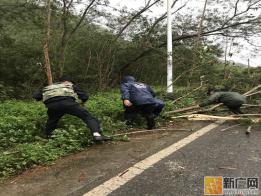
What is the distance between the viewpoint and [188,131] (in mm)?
7016

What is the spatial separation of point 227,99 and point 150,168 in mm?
4217

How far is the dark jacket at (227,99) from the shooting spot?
8.12 metres

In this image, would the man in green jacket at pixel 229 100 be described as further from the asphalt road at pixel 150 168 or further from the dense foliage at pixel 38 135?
the dense foliage at pixel 38 135

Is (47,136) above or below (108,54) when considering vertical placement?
below

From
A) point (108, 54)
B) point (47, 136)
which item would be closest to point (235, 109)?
point (47, 136)

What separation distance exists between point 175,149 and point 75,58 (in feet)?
32.9

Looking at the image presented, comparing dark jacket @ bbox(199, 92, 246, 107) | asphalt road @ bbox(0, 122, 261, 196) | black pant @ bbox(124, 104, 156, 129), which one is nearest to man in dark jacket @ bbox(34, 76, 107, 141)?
asphalt road @ bbox(0, 122, 261, 196)

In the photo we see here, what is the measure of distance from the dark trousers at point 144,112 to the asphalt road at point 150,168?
3.29ft

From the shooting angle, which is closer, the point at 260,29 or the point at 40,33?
the point at 40,33

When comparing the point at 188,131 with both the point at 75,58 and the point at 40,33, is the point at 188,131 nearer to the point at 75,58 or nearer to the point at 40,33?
the point at 40,33

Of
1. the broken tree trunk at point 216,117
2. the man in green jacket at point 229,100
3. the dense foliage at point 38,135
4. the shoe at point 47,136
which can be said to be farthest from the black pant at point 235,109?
the shoe at point 47,136

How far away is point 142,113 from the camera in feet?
24.5

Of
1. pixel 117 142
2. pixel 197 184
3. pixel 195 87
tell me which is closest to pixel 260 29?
pixel 195 87

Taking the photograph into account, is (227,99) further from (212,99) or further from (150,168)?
(150,168)
